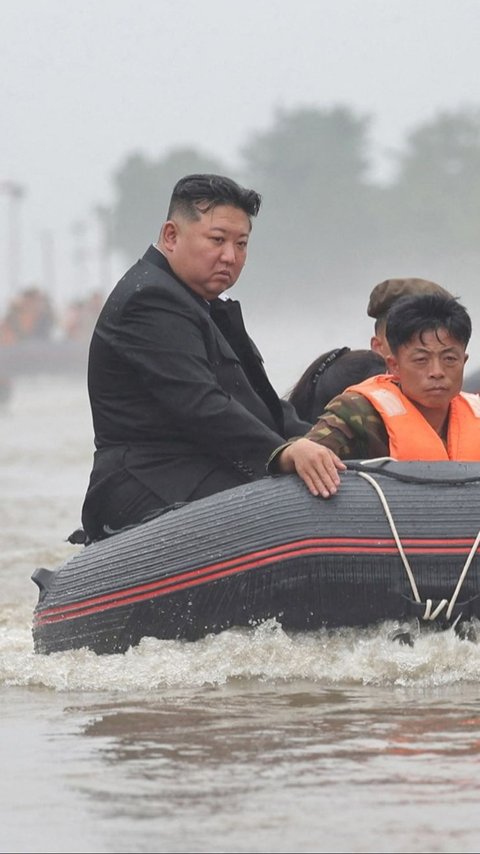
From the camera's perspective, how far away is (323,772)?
3367 mm

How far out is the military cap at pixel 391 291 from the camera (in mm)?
5301

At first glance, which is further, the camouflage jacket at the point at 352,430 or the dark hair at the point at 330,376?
the dark hair at the point at 330,376

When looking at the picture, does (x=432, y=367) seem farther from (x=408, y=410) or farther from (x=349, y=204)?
(x=349, y=204)

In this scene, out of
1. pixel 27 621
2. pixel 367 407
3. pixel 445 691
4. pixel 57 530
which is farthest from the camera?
pixel 57 530

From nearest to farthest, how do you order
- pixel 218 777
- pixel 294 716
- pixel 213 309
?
pixel 218 777
pixel 294 716
pixel 213 309

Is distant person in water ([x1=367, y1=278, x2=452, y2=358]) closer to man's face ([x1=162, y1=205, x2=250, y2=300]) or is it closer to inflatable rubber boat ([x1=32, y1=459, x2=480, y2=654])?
man's face ([x1=162, y1=205, x2=250, y2=300])

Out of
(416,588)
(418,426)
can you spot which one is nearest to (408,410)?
(418,426)

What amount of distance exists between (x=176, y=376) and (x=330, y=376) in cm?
85

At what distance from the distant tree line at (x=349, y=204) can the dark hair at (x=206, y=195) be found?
77719mm

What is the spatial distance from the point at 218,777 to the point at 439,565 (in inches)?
49.3

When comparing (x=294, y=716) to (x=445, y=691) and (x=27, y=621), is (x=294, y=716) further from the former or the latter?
(x=27, y=621)

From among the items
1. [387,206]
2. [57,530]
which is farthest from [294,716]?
[387,206]

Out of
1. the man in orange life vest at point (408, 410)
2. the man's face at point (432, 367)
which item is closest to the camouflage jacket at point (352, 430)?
the man in orange life vest at point (408, 410)

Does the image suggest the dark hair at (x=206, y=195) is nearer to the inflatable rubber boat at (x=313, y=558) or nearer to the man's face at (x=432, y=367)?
the man's face at (x=432, y=367)
